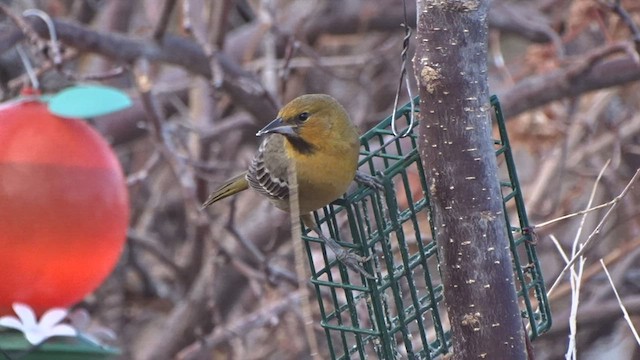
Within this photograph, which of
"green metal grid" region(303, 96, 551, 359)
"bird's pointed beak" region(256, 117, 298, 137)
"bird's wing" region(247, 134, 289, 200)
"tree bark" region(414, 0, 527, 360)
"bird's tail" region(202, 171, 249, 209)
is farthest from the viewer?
"bird's tail" region(202, 171, 249, 209)

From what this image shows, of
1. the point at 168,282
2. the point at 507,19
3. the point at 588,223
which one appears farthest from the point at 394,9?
the point at 168,282

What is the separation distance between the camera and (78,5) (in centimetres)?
750

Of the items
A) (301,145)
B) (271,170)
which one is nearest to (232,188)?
(271,170)

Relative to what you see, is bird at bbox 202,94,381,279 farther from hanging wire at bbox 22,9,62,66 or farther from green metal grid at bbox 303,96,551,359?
hanging wire at bbox 22,9,62,66

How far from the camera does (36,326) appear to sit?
3492 millimetres

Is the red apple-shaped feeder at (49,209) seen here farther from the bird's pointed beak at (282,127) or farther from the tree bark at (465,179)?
the tree bark at (465,179)

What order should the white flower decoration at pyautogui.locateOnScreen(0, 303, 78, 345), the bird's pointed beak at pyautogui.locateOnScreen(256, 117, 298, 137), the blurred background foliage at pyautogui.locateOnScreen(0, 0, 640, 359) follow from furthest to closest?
the blurred background foliage at pyautogui.locateOnScreen(0, 0, 640, 359), the bird's pointed beak at pyautogui.locateOnScreen(256, 117, 298, 137), the white flower decoration at pyautogui.locateOnScreen(0, 303, 78, 345)

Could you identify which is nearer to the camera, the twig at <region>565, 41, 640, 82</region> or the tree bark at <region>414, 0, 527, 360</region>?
the tree bark at <region>414, 0, 527, 360</region>

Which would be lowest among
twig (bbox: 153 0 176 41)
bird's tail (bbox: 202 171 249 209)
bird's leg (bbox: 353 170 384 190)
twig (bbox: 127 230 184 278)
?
bird's leg (bbox: 353 170 384 190)

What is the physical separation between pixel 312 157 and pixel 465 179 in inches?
48.2

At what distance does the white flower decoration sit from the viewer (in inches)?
135

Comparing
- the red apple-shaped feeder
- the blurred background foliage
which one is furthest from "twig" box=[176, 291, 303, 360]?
the red apple-shaped feeder

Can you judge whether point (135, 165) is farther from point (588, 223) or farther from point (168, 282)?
point (588, 223)

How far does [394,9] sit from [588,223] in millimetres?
1818
